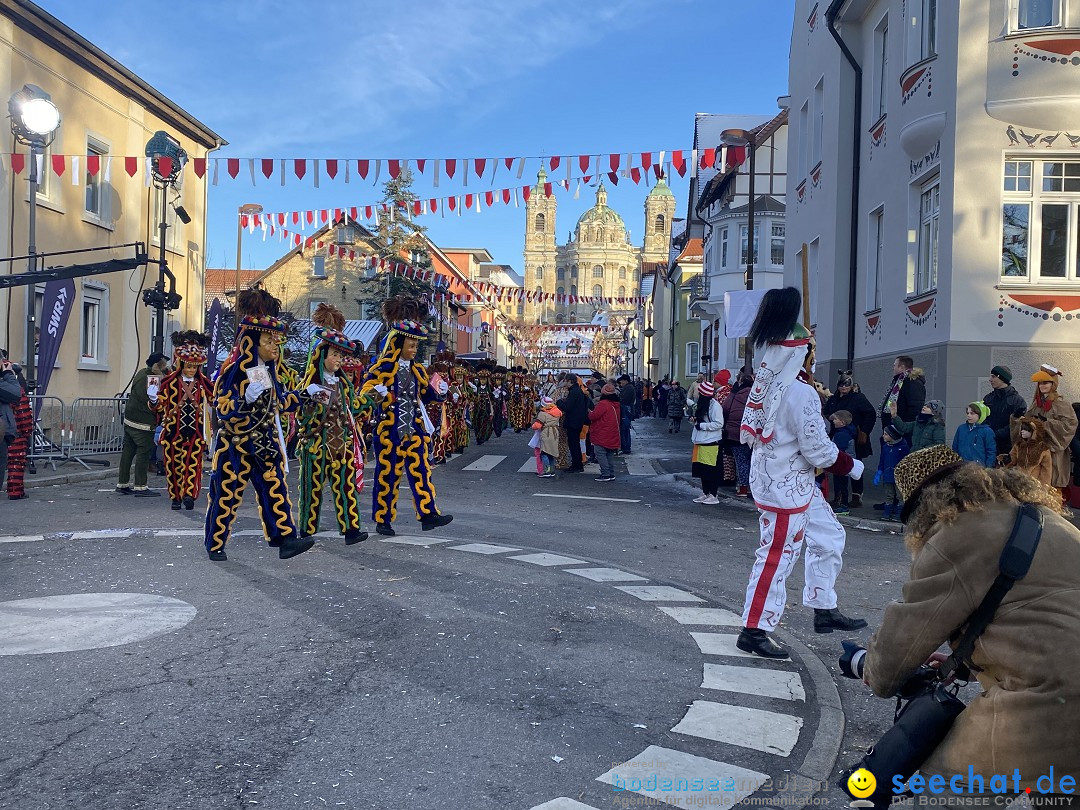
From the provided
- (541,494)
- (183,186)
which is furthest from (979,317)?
(183,186)

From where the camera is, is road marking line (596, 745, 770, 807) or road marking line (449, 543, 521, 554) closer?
road marking line (596, 745, 770, 807)

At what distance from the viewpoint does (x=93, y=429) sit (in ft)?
54.9

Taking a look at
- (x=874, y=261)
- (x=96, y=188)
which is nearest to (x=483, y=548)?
(x=874, y=261)

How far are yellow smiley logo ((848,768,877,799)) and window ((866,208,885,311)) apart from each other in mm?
15920

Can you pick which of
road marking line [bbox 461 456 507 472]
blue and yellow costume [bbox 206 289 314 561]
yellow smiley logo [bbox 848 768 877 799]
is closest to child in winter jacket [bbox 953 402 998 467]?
blue and yellow costume [bbox 206 289 314 561]

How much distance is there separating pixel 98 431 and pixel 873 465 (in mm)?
13280

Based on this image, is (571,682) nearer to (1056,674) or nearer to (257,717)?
(257,717)

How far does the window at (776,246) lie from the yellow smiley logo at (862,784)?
3762cm

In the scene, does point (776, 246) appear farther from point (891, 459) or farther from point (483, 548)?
point (483, 548)

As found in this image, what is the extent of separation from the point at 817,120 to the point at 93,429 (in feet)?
52.2

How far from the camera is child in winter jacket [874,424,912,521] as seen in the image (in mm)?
11844

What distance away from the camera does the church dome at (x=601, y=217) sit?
18100 centimetres

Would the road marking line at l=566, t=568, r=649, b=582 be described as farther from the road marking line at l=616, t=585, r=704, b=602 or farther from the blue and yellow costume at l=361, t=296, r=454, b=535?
the blue and yellow costume at l=361, t=296, r=454, b=535

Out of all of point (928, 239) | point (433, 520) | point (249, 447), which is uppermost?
point (928, 239)
